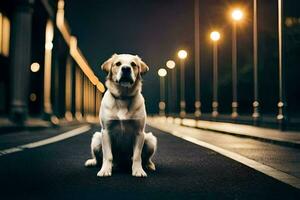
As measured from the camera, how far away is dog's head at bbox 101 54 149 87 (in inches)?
266

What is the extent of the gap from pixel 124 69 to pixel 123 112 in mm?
573

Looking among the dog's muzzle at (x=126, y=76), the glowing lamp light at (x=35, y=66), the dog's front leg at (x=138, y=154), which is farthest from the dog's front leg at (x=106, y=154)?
the glowing lamp light at (x=35, y=66)

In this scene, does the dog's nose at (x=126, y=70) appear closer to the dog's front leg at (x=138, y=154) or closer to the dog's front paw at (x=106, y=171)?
the dog's front leg at (x=138, y=154)

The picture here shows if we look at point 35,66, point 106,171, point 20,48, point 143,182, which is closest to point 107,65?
point 106,171

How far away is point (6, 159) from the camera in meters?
9.77

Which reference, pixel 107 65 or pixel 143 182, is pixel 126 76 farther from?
pixel 143 182

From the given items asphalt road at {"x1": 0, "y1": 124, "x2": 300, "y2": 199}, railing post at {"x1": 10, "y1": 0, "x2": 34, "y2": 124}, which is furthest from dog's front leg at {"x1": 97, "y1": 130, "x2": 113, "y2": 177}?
railing post at {"x1": 10, "y1": 0, "x2": 34, "y2": 124}

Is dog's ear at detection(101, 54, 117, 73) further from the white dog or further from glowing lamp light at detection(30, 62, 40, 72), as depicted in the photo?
glowing lamp light at detection(30, 62, 40, 72)

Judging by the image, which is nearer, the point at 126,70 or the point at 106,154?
the point at 126,70

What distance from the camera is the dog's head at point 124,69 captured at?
677 cm

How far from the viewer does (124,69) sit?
6730 millimetres

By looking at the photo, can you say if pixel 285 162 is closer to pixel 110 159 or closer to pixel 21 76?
pixel 110 159

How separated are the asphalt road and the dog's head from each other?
4.08 feet

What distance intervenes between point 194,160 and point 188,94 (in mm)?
97023
